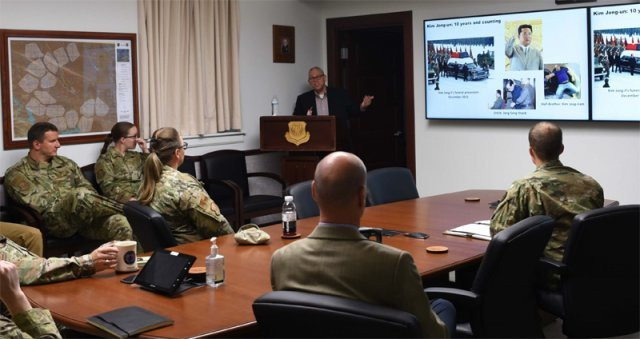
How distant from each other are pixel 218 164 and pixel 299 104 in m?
1.22

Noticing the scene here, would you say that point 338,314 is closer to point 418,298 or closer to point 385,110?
point 418,298

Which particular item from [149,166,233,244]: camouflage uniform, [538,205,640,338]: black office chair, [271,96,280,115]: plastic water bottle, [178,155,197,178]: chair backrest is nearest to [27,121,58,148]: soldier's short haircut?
[178,155,197,178]: chair backrest

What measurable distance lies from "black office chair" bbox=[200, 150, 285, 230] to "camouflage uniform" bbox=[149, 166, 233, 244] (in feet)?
8.39

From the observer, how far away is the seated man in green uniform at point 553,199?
3.85m

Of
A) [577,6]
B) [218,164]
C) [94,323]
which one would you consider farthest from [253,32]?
[94,323]

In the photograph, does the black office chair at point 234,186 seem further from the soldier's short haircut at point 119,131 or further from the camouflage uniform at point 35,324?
the camouflage uniform at point 35,324

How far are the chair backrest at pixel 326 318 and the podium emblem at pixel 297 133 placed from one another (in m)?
5.07

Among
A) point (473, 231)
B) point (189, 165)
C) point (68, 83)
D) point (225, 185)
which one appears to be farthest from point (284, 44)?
point (473, 231)

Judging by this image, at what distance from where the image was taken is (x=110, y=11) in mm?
6777

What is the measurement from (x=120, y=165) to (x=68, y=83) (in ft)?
2.58

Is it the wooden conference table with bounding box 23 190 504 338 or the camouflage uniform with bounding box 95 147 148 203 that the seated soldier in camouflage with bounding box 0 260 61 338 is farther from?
the camouflage uniform with bounding box 95 147 148 203

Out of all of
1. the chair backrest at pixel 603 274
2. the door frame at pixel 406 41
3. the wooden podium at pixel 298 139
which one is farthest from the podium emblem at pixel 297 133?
the chair backrest at pixel 603 274

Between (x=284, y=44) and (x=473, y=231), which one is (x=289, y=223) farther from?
(x=284, y=44)

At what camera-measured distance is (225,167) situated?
743 cm
